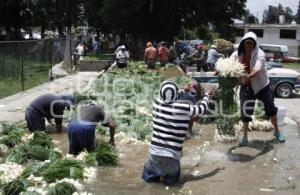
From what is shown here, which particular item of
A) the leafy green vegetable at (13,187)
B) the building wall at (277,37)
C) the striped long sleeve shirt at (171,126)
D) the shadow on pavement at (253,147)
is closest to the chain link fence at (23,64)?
the shadow on pavement at (253,147)

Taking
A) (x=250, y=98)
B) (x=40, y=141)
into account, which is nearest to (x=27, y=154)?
(x=40, y=141)

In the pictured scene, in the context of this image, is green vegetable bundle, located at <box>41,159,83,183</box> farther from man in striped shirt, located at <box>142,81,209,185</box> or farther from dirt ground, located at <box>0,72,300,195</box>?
man in striped shirt, located at <box>142,81,209,185</box>

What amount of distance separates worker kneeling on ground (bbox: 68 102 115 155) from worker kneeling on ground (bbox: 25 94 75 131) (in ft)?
6.98

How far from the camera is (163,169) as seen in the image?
8406 mm

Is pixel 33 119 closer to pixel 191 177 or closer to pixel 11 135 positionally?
pixel 11 135

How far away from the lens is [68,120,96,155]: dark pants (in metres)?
9.74

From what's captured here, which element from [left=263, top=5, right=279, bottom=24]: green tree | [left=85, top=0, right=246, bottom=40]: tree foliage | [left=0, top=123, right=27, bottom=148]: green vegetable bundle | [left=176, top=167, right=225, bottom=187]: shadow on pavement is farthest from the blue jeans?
[left=263, top=5, right=279, bottom=24]: green tree

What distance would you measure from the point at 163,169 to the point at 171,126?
65 cm

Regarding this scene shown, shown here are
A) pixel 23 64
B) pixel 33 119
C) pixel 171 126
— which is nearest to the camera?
pixel 171 126

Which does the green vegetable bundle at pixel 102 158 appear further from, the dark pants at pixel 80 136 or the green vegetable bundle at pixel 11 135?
the green vegetable bundle at pixel 11 135

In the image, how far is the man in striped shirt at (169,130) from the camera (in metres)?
8.30

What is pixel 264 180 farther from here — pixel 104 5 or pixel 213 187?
pixel 104 5

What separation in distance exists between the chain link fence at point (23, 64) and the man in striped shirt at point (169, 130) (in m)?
12.2

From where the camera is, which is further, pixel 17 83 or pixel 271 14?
pixel 271 14
